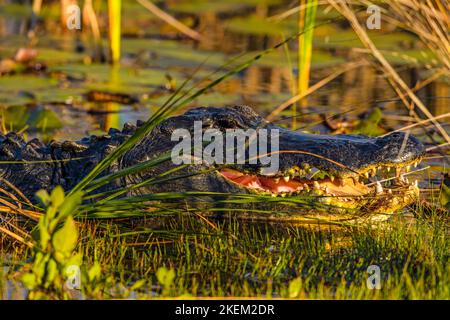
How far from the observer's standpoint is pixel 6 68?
9633mm

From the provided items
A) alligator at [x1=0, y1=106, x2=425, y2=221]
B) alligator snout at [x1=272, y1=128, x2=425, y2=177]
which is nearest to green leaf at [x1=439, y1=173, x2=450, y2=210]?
alligator at [x1=0, y1=106, x2=425, y2=221]

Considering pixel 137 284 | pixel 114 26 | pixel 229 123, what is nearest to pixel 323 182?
pixel 229 123

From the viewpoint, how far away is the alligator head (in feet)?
17.1

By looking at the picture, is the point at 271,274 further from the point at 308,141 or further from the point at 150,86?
the point at 150,86

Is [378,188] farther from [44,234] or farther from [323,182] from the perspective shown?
[44,234]

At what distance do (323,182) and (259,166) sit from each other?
395mm

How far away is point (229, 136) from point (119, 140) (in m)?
0.68

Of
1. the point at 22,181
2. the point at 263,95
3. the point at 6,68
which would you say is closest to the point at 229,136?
the point at 22,181

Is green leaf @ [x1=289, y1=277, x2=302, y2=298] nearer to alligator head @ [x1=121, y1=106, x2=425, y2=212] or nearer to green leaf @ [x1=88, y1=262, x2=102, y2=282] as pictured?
green leaf @ [x1=88, y1=262, x2=102, y2=282]

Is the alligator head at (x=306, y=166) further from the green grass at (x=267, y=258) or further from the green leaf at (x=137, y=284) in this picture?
the green leaf at (x=137, y=284)

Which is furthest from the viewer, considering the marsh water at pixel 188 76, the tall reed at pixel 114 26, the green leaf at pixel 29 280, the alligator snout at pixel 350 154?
the tall reed at pixel 114 26

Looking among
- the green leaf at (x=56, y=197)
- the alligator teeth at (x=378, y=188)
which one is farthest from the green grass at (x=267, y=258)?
the green leaf at (x=56, y=197)

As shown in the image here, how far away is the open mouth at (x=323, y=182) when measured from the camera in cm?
525
